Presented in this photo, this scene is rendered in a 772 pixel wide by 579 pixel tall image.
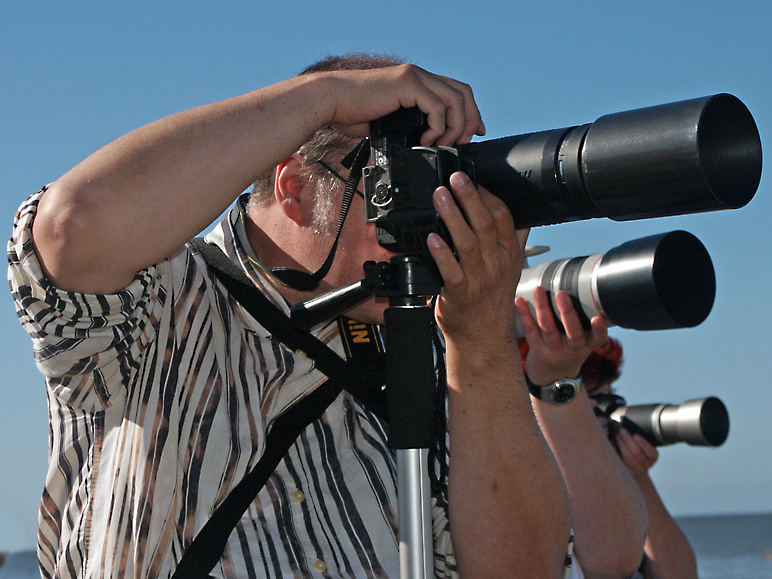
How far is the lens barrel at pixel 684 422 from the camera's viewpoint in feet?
9.16

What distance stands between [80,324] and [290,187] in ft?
2.15

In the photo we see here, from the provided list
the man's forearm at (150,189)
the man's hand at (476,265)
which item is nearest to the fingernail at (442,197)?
the man's hand at (476,265)

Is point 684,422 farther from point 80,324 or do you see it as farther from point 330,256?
point 80,324

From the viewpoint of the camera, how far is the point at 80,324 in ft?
4.03

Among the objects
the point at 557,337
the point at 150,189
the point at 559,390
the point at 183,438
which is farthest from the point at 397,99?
the point at 559,390

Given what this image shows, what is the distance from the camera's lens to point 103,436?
1.45 m

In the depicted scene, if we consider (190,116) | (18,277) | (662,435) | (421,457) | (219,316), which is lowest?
(662,435)

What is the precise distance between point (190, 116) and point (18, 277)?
0.31 metres

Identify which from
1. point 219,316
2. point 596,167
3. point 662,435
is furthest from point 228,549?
point 662,435

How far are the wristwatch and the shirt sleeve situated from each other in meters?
1.07

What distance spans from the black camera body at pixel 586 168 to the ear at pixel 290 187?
38 cm

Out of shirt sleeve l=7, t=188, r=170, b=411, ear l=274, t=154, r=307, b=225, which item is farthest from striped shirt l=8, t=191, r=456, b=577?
ear l=274, t=154, r=307, b=225

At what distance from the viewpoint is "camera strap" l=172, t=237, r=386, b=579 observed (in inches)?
59.2

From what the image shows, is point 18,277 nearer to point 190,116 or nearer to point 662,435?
point 190,116
